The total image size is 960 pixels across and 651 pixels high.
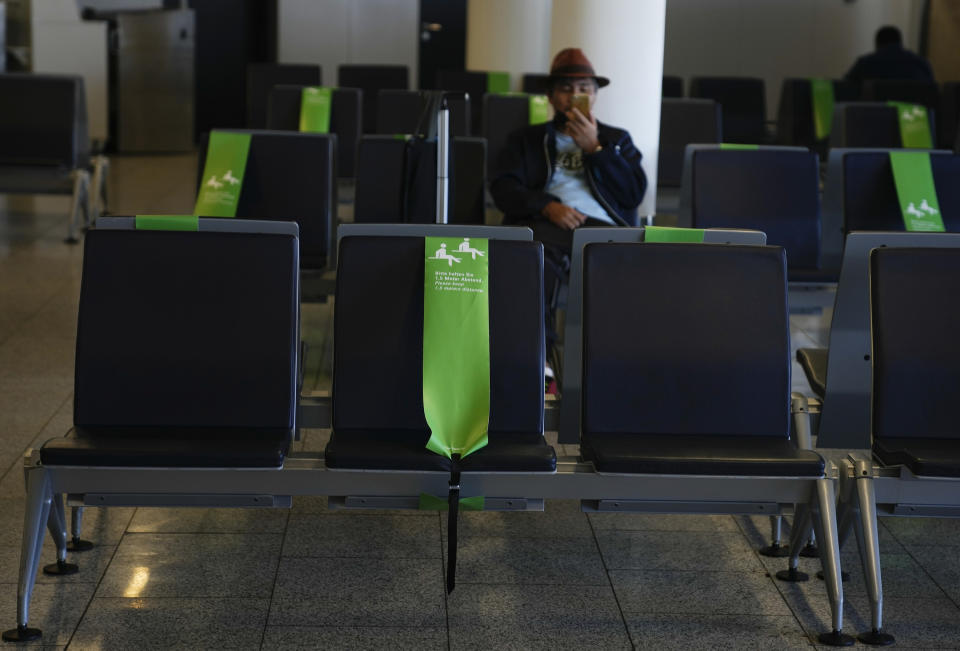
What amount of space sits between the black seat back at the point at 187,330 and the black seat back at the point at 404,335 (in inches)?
5.1

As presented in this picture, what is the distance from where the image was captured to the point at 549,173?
480 cm

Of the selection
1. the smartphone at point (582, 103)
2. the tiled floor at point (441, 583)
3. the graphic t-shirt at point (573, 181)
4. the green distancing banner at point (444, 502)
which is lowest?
the tiled floor at point (441, 583)

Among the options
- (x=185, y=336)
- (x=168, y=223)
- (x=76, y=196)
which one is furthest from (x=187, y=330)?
(x=76, y=196)

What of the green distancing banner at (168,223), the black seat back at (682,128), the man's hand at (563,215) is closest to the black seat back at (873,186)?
the man's hand at (563,215)

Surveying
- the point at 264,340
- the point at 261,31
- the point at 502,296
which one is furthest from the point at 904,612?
the point at 261,31

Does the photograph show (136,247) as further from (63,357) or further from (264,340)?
(63,357)

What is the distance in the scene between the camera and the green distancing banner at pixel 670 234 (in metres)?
3.09

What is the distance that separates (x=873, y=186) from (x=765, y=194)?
1.37 ft

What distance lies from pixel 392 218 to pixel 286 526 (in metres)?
1.83

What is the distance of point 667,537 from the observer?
331 cm

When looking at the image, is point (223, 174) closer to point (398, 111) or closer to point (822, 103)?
point (398, 111)

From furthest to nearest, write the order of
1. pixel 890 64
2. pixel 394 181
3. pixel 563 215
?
pixel 890 64
pixel 394 181
pixel 563 215

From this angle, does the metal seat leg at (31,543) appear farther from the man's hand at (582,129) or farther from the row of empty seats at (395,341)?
the man's hand at (582,129)

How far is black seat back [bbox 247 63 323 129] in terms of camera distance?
8.24 m
